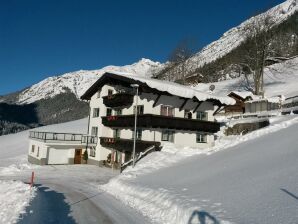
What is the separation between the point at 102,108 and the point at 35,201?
2877 cm

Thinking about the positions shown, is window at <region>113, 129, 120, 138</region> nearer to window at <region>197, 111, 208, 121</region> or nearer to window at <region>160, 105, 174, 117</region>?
window at <region>160, 105, 174, 117</region>

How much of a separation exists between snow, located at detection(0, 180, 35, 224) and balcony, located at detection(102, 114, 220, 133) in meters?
15.9

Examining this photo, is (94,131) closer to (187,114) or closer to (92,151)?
(92,151)

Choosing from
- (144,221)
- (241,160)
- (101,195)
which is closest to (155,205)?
(144,221)


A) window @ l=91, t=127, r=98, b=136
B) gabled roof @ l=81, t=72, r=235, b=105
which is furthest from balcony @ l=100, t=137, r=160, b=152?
gabled roof @ l=81, t=72, r=235, b=105

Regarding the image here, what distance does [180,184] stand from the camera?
2050 centimetres

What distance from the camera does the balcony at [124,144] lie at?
3562cm

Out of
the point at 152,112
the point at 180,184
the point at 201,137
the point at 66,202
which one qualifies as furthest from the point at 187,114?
the point at 66,202

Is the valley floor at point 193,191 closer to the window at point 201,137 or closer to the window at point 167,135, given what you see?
the window at point 167,135

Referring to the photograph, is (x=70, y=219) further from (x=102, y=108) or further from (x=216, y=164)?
(x=102, y=108)

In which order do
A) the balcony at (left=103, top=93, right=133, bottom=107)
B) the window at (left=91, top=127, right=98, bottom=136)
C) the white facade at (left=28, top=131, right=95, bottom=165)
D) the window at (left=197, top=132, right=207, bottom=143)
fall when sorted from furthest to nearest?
the window at (left=91, top=127, right=98, bottom=136) → the white facade at (left=28, top=131, right=95, bottom=165) → the window at (left=197, top=132, right=207, bottom=143) → the balcony at (left=103, top=93, right=133, bottom=107)

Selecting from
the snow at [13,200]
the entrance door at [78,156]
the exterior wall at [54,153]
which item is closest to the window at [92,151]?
the exterior wall at [54,153]

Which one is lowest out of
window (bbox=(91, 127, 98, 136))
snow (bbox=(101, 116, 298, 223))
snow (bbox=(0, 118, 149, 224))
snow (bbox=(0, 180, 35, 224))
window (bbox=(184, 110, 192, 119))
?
snow (bbox=(0, 118, 149, 224))

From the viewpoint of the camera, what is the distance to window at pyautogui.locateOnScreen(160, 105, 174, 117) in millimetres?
38844
